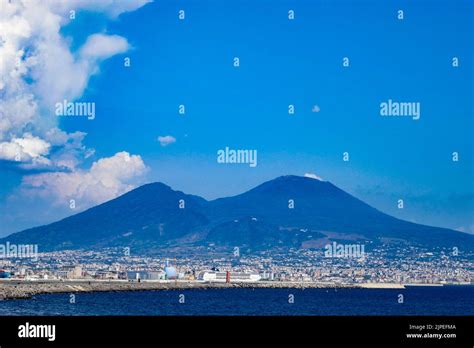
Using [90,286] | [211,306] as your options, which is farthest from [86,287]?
[211,306]

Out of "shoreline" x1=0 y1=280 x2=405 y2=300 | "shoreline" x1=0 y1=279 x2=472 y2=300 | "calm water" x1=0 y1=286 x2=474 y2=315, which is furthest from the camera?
"shoreline" x1=0 y1=279 x2=472 y2=300

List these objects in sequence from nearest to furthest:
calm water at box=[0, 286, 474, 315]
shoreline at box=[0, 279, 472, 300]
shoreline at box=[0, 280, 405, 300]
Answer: calm water at box=[0, 286, 474, 315] → shoreline at box=[0, 280, 405, 300] → shoreline at box=[0, 279, 472, 300]

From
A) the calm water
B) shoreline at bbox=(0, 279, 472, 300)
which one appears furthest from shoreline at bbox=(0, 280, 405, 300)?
the calm water

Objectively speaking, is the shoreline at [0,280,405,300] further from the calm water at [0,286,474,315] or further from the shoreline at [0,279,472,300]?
the calm water at [0,286,474,315]

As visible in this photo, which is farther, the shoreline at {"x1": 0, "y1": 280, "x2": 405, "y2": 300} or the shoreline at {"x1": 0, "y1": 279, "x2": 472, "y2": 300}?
the shoreline at {"x1": 0, "y1": 279, "x2": 472, "y2": 300}

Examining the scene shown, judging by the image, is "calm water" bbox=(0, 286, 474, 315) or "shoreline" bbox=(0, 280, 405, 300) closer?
"calm water" bbox=(0, 286, 474, 315)

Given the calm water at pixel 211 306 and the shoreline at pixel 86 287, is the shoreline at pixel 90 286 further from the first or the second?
the calm water at pixel 211 306

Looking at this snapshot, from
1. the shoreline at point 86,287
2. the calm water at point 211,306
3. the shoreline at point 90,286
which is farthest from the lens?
the shoreline at point 90,286

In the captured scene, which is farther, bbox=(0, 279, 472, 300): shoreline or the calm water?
bbox=(0, 279, 472, 300): shoreline

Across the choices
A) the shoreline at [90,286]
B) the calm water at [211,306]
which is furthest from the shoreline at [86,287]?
the calm water at [211,306]
